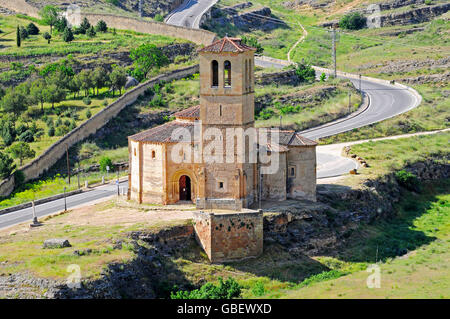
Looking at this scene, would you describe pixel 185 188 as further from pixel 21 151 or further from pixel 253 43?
pixel 253 43

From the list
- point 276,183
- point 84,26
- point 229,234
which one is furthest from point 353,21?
point 229,234

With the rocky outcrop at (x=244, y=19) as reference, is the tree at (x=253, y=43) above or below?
below

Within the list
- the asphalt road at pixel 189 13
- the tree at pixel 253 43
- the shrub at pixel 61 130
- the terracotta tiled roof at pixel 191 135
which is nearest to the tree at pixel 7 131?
the shrub at pixel 61 130

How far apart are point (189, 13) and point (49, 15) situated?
2221 centimetres

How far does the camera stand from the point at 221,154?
5791 cm

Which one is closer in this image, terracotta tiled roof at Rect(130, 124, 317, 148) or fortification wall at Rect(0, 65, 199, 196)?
terracotta tiled roof at Rect(130, 124, 317, 148)

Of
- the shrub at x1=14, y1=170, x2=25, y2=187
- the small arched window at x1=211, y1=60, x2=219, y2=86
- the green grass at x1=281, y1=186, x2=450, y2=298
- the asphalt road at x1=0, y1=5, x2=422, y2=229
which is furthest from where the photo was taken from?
the shrub at x1=14, y1=170, x2=25, y2=187

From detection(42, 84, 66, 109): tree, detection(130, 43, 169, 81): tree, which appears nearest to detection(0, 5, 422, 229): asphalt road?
detection(130, 43, 169, 81): tree

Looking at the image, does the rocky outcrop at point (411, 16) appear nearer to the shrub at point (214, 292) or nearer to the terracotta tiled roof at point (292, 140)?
the terracotta tiled roof at point (292, 140)

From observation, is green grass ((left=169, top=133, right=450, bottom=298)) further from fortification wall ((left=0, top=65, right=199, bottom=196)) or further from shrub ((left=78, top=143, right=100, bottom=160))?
shrub ((left=78, top=143, right=100, bottom=160))

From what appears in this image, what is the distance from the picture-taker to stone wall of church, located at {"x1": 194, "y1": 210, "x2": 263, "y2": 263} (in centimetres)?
5472

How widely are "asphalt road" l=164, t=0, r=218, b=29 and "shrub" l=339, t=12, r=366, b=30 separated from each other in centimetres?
2133

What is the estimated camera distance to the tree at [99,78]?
90.4 m

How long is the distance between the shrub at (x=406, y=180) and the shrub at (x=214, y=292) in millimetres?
27871
